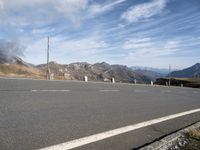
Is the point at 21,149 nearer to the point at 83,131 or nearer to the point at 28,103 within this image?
the point at 83,131

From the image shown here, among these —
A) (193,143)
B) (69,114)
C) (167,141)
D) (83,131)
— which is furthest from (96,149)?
(69,114)

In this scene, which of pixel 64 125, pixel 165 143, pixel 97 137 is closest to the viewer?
pixel 165 143

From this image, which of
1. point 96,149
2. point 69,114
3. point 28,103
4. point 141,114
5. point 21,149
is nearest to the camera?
point 21,149

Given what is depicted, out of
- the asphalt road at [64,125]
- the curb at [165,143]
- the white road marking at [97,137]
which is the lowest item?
the curb at [165,143]

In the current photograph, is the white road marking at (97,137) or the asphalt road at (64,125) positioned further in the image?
the asphalt road at (64,125)

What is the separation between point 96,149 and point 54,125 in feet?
4.86

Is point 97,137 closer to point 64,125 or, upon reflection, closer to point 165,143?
point 64,125

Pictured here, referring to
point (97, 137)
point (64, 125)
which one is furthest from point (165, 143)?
point (64, 125)

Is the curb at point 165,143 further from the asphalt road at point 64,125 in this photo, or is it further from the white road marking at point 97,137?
the white road marking at point 97,137

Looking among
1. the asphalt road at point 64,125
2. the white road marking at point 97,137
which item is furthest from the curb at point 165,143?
the white road marking at point 97,137

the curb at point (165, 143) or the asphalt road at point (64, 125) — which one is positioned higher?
the asphalt road at point (64, 125)

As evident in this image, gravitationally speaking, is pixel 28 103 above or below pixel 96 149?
above

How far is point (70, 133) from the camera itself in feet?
18.0

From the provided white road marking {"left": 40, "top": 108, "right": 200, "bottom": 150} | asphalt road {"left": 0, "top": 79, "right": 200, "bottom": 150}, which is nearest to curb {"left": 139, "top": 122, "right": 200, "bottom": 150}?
asphalt road {"left": 0, "top": 79, "right": 200, "bottom": 150}
